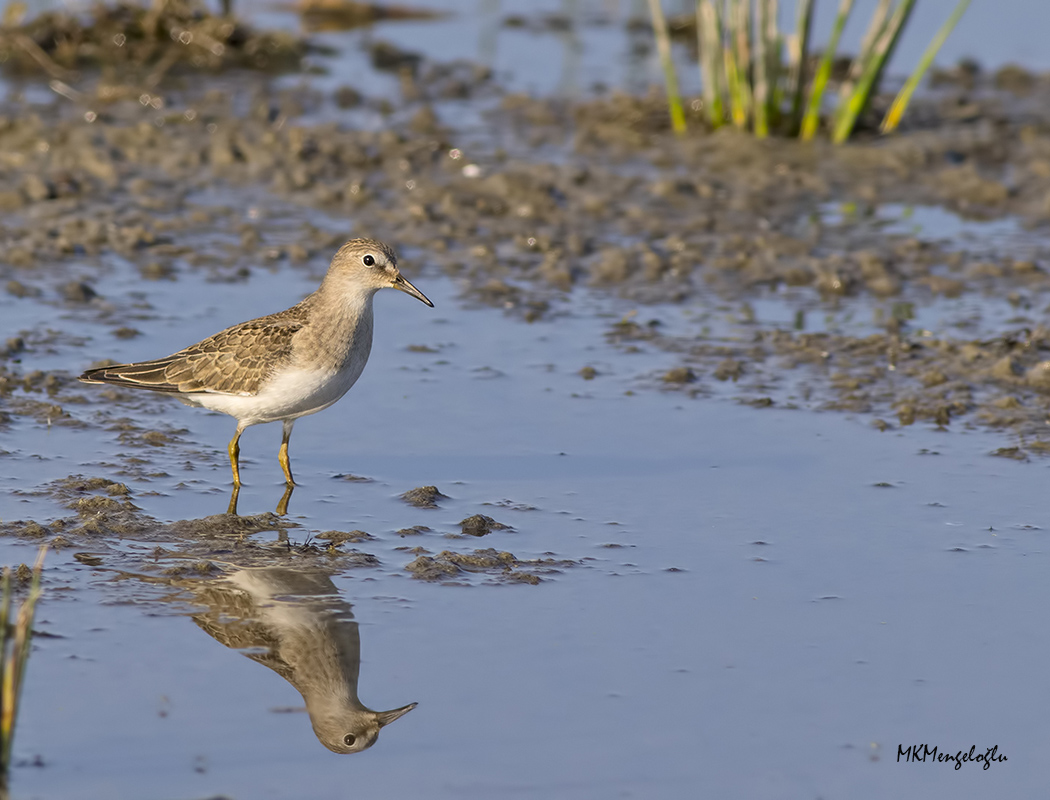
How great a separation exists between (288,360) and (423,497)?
0.98 meters

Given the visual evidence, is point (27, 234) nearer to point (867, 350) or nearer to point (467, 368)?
point (467, 368)

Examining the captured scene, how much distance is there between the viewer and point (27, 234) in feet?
36.8

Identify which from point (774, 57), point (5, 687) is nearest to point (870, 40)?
point (774, 57)

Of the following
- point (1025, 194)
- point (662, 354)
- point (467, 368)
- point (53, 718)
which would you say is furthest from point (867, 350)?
point (53, 718)

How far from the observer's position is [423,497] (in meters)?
7.61

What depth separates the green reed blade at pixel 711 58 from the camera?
42.6 ft

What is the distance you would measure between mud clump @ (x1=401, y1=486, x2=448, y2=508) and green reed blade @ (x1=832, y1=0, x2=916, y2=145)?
23.2 ft

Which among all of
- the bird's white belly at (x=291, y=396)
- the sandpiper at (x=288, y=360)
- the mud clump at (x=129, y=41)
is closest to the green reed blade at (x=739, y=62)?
the mud clump at (x=129, y=41)

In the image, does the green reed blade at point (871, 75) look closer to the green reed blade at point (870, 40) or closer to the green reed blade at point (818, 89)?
the green reed blade at point (870, 40)

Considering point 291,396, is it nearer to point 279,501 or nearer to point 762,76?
point 279,501

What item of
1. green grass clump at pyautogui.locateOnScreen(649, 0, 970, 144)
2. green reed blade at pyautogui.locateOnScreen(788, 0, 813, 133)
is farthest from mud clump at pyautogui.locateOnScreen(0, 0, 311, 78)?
green reed blade at pyautogui.locateOnScreen(788, 0, 813, 133)

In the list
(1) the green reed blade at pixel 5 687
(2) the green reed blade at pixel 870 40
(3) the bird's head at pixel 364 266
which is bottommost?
(1) the green reed blade at pixel 5 687

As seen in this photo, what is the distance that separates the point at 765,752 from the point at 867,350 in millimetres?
5016

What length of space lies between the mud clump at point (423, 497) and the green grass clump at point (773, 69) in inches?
259
